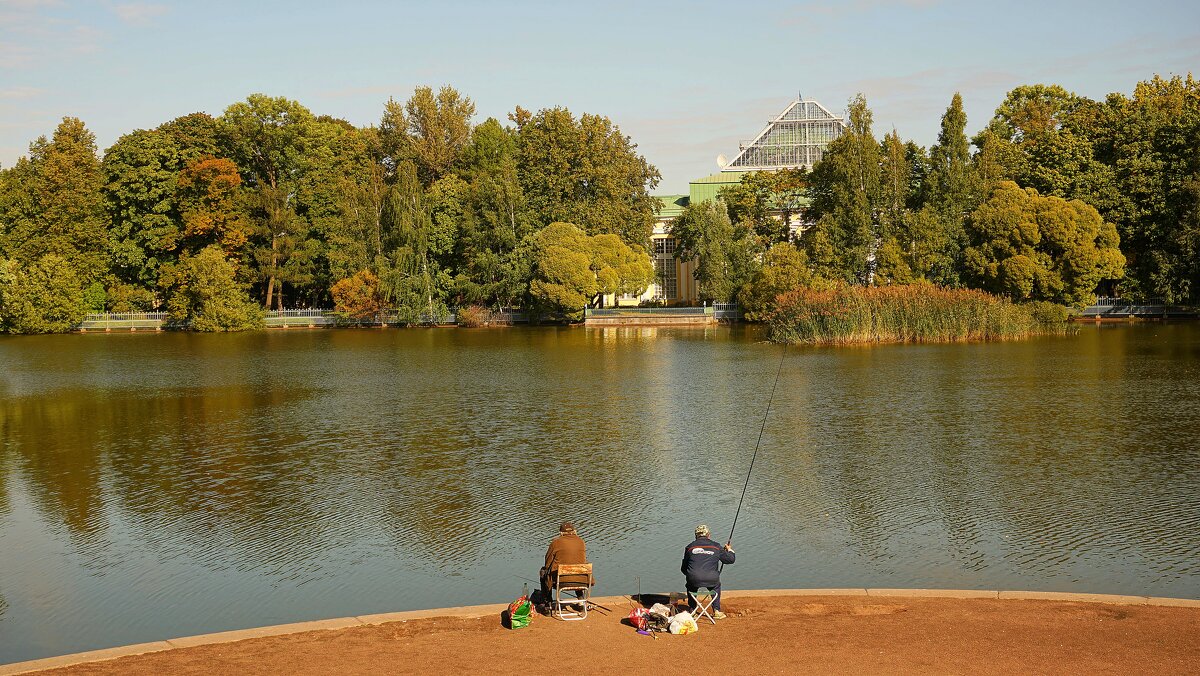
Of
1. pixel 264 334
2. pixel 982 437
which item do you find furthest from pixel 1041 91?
pixel 982 437

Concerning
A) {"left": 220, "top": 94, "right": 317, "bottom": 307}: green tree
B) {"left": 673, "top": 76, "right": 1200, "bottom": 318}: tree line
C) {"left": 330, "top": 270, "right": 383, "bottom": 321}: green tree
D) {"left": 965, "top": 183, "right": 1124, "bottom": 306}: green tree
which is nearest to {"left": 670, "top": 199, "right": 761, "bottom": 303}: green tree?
{"left": 673, "top": 76, "right": 1200, "bottom": 318}: tree line

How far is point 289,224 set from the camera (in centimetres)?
7112

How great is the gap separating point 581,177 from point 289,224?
1968 centimetres

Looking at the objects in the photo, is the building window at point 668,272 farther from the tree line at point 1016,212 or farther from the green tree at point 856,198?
the green tree at point 856,198

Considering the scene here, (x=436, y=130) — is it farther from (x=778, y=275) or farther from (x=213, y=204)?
(x=778, y=275)

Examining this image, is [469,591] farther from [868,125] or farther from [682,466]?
[868,125]

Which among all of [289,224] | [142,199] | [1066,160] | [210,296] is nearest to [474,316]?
[289,224]

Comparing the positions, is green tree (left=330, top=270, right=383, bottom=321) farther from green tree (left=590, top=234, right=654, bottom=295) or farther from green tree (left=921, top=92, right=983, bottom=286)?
green tree (left=921, top=92, right=983, bottom=286)

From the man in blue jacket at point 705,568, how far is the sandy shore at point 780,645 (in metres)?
0.27

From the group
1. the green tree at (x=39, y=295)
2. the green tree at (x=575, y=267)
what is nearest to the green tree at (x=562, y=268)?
the green tree at (x=575, y=267)

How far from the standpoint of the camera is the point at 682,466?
18.8 meters

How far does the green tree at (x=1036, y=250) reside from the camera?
176 ft

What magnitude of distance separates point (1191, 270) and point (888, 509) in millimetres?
50552

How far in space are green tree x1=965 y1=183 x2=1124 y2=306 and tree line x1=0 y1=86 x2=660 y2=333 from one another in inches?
919
